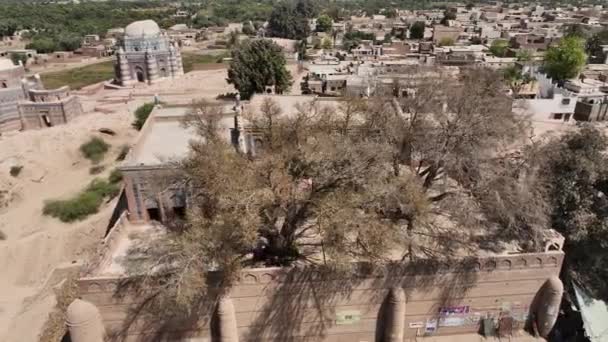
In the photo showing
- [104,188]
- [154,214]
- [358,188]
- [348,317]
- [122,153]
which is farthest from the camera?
[122,153]

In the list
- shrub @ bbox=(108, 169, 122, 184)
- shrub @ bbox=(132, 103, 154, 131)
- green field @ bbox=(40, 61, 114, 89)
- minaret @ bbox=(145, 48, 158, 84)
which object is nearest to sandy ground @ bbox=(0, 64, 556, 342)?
shrub @ bbox=(132, 103, 154, 131)

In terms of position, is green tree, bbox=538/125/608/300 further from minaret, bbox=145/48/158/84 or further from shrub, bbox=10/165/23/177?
minaret, bbox=145/48/158/84

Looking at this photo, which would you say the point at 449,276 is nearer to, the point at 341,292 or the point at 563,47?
the point at 341,292

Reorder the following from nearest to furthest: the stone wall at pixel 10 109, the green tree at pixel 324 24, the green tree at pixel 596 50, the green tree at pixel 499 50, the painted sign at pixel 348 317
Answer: the painted sign at pixel 348 317
the stone wall at pixel 10 109
the green tree at pixel 596 50
the green tree at pixel 499 50
the green tree at pixel 324 24

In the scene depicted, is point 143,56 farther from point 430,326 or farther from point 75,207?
point 430,326

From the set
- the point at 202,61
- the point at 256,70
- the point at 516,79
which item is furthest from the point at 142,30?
the point at 516,79

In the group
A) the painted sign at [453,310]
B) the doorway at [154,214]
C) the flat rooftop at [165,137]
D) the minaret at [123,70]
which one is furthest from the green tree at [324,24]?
the painted sign at [453,310]

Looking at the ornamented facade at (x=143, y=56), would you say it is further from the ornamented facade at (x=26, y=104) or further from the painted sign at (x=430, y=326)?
the painted sign at (x=430, y=326)
